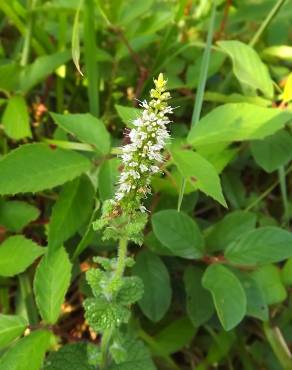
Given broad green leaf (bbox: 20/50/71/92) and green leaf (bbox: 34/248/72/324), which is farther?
broad green leaf (bbox: 20/50/71/92)

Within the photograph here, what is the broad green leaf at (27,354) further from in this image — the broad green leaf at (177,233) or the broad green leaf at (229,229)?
the broad green leaf at (229,229)

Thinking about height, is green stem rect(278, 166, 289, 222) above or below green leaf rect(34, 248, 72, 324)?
above

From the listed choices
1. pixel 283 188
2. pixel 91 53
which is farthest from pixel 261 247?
pixel 91 53

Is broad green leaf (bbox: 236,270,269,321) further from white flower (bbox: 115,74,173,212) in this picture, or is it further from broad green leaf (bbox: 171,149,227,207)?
white flower (bbox: 115,74,173,212)

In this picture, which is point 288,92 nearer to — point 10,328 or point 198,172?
point 198,172

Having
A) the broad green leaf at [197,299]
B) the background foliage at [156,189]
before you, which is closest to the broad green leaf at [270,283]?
the background foliage at [156,189]

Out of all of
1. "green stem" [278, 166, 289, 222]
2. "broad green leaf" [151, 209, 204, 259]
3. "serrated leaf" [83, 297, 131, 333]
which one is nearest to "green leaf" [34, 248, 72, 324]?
"serrated leaf" [83, 297, 131, 333]
